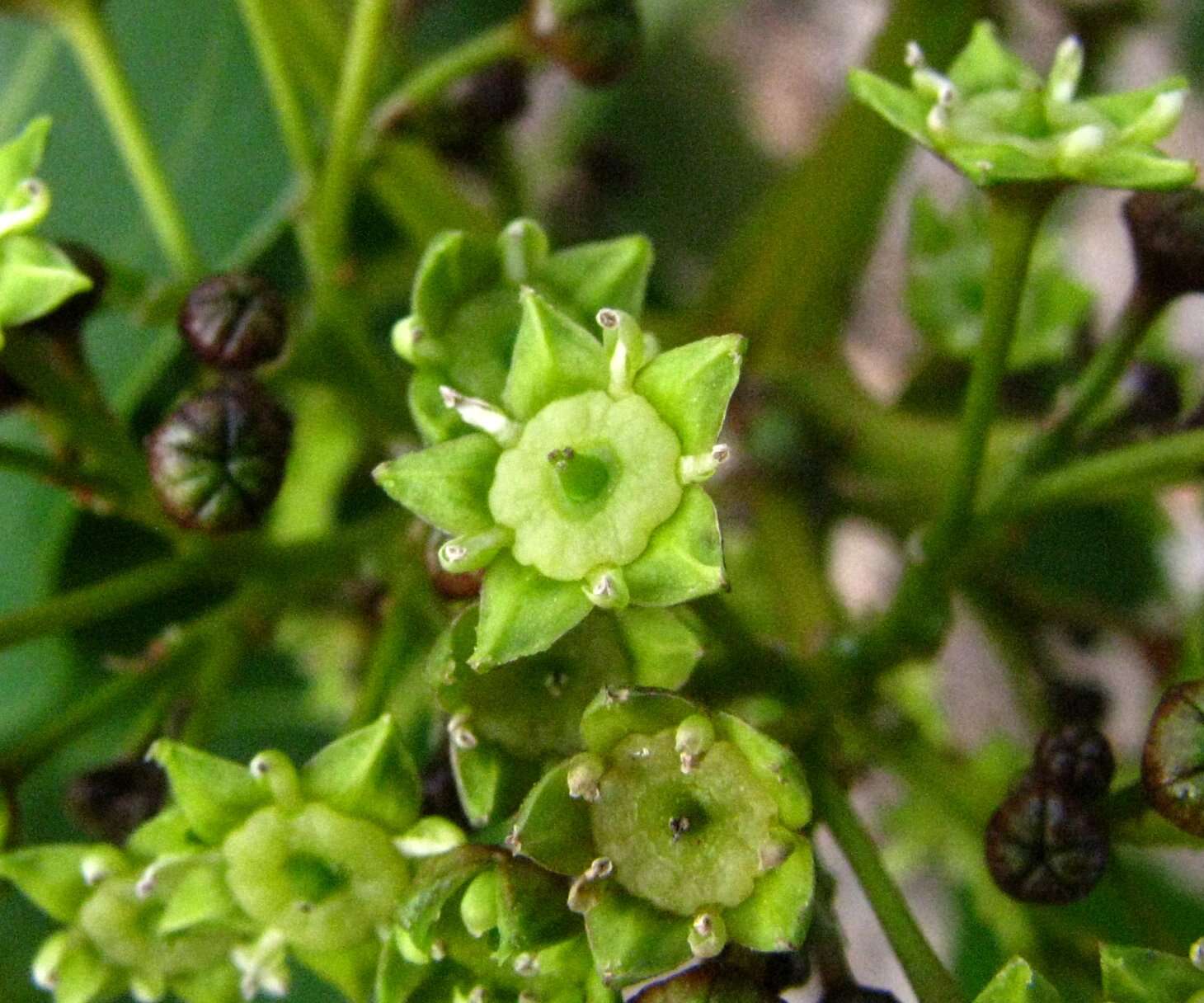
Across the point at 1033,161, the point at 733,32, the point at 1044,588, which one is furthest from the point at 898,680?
the point at 733,32

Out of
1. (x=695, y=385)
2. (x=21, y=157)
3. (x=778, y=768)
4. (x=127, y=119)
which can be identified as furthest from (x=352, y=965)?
(x=127, y=119)

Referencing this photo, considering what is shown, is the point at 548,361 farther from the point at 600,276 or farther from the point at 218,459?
the point at 218,459

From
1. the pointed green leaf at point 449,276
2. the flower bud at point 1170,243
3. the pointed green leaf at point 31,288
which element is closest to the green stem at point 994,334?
the flower bud at point 1170,243

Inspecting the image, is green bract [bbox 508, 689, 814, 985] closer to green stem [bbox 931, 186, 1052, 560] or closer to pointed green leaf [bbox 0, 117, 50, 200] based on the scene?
green stem [bbox 931, 186, 1052, 560]

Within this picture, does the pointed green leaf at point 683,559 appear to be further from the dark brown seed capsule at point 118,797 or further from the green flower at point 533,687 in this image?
the dark brown seed capsule at point 118,797

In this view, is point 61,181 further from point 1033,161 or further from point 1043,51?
point 1043,51

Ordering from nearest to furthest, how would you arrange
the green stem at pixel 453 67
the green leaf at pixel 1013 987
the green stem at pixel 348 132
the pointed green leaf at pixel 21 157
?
the green leaf at pixel 1013 987
the pointed green leaf at pixel 21 157
the green stem at pixel 348 132
the green stem at pixel 453 67

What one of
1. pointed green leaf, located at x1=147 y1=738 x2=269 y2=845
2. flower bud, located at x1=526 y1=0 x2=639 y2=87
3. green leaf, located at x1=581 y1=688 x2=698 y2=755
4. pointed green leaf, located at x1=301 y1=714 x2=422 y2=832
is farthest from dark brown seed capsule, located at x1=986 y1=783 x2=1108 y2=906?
flower bud, located at x1=526 y1=0 x2=639 y2=87
